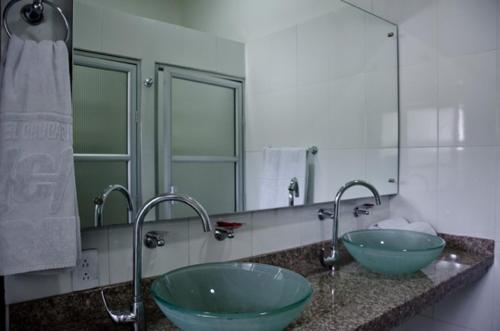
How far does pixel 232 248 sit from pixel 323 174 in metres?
0.60

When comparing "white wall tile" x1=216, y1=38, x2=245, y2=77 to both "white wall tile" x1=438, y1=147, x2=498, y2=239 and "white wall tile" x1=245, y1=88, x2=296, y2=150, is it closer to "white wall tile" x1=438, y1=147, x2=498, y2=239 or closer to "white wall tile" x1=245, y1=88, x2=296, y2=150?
"white wall tile" x1=245, y1=88, x2=296, y2=150

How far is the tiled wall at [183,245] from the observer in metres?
0.95

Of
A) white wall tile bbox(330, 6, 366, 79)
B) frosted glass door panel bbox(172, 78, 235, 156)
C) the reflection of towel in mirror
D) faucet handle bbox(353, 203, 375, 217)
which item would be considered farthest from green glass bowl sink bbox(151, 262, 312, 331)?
white wall tile bbox(330, 6, 366, 79)

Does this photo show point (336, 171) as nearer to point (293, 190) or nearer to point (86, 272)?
point (293, 190)

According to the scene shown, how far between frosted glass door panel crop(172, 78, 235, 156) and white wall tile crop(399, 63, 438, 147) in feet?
3.28

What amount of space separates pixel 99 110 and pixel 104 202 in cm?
25

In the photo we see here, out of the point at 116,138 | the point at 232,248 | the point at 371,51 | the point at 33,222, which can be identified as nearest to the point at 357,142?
the point at 371,51

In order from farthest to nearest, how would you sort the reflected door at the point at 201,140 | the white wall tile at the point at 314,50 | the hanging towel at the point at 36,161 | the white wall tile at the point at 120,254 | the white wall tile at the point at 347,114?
the white wall tile at the point at 347,114 → the white wall tile at the point at 314,50 → the reflected door at the point at 201,140 → the white wall tile at the point at 120,254 → the hanging towel at the point at 36,161

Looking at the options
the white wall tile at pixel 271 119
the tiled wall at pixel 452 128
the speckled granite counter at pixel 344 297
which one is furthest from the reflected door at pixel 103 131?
the tiled wall at pixel 452 128

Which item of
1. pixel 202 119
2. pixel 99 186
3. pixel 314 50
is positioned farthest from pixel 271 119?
pixel 99 186

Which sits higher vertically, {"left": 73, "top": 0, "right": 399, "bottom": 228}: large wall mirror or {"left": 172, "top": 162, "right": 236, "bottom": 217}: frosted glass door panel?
{"left": 73, "top": 0, "right": 399, "bottom": 228}: large wall mirror

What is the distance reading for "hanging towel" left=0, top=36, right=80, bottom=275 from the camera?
33.2 inches

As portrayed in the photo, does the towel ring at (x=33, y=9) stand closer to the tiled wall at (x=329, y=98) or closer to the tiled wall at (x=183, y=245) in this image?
the tiled wall at (x=183, y=245)

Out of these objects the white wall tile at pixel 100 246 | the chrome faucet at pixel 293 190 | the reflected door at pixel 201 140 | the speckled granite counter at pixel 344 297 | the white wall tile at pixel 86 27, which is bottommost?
the speckled granite counter at pixel 344 297
